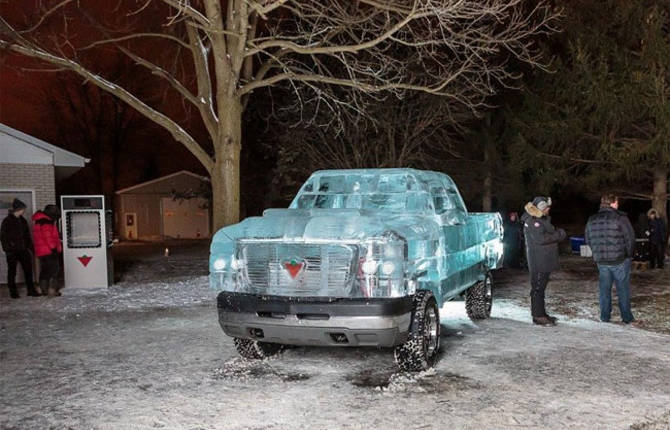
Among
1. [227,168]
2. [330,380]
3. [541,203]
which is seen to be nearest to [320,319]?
[330,380]

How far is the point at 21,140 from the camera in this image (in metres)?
14.6

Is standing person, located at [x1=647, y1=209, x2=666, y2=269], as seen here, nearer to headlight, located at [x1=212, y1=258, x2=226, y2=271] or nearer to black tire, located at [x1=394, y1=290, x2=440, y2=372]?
black tire, located at [x1=394, y1=290, x2=440, y2=372]

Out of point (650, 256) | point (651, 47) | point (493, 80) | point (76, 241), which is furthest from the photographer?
point (493, 80)

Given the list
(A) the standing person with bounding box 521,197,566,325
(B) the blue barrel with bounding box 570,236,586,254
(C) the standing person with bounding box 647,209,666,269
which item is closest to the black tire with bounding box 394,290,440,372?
(A) the standing person with bounding box 521,197,566,325

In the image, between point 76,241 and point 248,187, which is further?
point 248,187

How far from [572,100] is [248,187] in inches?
634

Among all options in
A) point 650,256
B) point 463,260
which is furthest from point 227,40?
point 650,256

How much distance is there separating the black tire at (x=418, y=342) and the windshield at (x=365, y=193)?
67.5 inches

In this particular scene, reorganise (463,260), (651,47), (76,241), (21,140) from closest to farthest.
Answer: (463,260)
(76,241)
(21,140)
(651,47)

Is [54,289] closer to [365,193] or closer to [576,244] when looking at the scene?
[365,193]

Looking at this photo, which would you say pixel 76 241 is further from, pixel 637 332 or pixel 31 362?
pixel 637 332

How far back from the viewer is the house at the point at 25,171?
14.5 metres

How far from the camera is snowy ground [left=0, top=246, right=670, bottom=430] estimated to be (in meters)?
5.15

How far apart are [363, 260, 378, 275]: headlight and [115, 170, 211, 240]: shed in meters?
39.9
